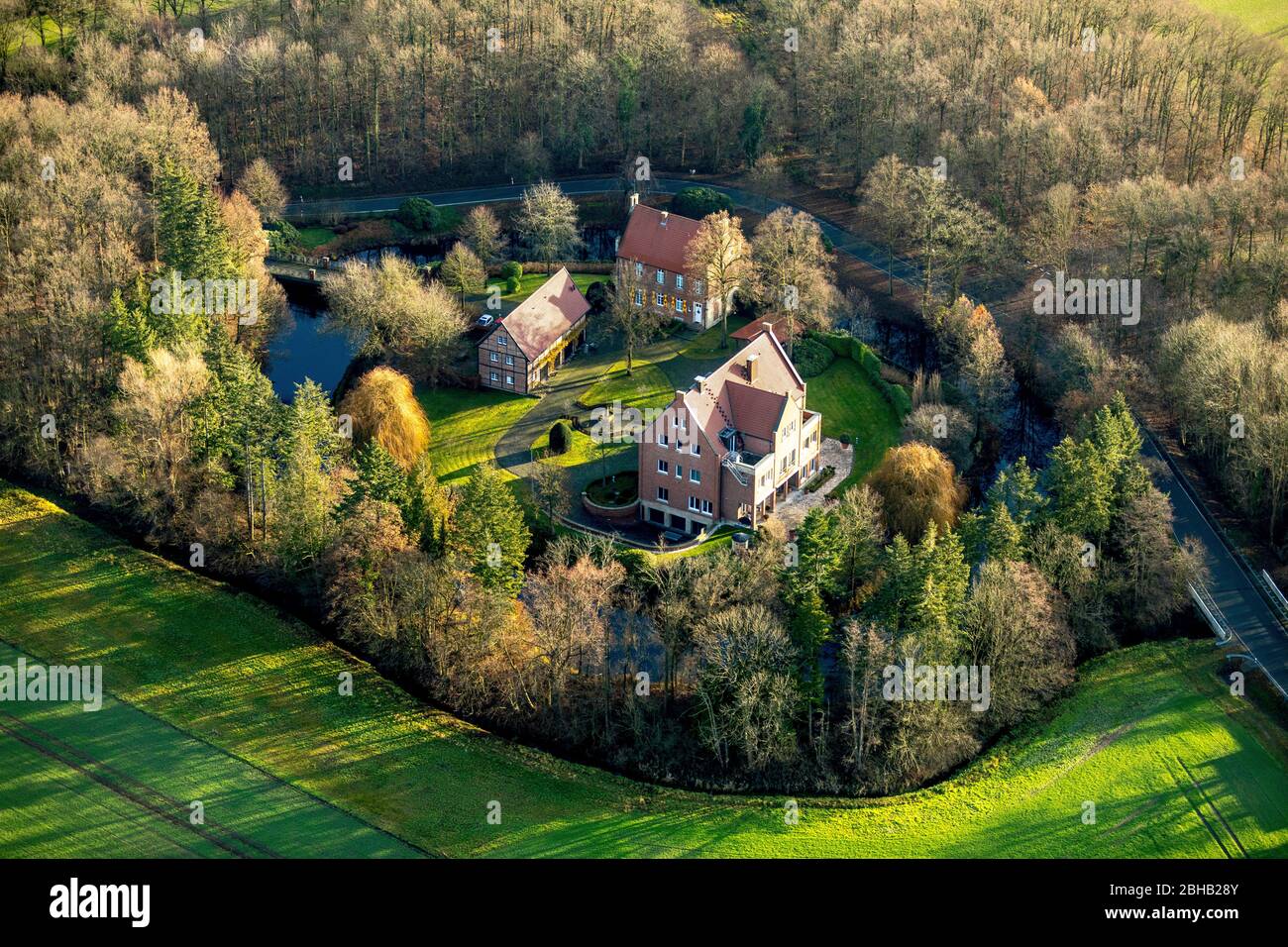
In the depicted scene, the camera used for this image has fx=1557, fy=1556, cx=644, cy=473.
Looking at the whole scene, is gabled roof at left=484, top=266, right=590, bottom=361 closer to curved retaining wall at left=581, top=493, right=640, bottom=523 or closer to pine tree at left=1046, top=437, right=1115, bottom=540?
curved retaining wall at left=581, top=493, right=640, bottom=523

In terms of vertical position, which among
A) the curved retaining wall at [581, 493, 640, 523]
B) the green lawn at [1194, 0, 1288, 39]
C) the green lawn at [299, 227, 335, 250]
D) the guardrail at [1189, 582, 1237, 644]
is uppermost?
the green lawn at [1194, 0, 1288, 39]

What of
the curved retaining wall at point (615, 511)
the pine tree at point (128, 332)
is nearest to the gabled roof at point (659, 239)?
the curved retaining wall at point (615, 511)

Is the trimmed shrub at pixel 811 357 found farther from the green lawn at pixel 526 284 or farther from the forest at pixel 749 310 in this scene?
the green lawn at pixel 526 284

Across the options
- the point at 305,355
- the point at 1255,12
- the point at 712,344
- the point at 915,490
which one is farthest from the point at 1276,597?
the point at 1255,12

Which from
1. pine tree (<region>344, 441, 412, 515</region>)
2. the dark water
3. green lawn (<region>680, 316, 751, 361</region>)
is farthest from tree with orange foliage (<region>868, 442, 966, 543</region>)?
the dark water

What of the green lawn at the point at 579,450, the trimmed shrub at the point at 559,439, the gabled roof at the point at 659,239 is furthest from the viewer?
the gabled roof at the point at 659,239

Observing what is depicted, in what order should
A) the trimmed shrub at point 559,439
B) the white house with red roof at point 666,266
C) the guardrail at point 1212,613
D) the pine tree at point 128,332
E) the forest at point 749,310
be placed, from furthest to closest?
1. the white house with red roof at point 666,266
2. the trimmed shrub at point 559,439
3. the pine tree at point 128,332
4. the guardrail at point 1212,613
5. the forest at point 749,310

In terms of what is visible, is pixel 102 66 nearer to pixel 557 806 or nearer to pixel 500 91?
pixel 500 91

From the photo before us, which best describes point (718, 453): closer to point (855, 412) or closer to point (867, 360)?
point (855, 412)
